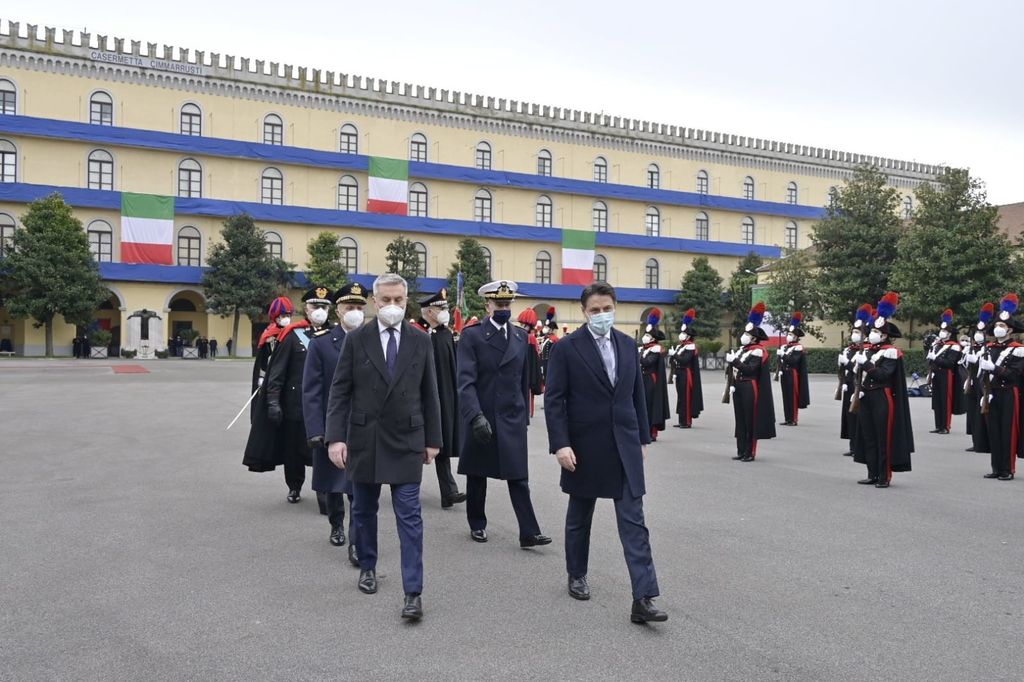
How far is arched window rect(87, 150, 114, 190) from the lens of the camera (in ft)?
155

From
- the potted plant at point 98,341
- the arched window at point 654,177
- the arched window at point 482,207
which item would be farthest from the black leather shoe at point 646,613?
the arched window at point 654,177

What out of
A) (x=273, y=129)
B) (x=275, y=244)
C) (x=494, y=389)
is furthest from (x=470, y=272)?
(x=494, y=389)

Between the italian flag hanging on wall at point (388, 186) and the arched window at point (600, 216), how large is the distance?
14.3 metres

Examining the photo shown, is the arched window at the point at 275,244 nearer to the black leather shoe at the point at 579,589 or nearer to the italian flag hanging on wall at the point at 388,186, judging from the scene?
the italian flag hanging on wall at the point at 388,186

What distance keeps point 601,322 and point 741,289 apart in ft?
185

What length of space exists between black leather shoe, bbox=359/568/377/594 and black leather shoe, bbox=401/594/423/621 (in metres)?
0.55

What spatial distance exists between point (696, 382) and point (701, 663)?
1226 cm

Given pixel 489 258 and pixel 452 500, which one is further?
pixel 489 258

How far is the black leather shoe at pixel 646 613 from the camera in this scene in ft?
15.6

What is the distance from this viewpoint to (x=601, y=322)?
5.29 m

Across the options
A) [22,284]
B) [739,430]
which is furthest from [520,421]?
[22,284]

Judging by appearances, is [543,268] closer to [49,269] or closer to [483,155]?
[483,155]

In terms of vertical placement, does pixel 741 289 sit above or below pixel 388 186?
below

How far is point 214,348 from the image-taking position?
48844 millimetres
